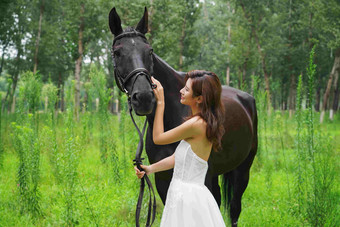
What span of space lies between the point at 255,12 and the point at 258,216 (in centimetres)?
2144

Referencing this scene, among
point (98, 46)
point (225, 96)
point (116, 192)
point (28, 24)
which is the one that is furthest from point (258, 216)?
point (98, 46)

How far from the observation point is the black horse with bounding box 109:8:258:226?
6.75 feet

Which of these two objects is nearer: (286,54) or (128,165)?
(128,165)

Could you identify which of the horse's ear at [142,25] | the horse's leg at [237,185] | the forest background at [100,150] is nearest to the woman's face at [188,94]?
the horse's ear at [142,25]

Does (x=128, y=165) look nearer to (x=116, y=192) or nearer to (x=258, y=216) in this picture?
(x=116, y=192)

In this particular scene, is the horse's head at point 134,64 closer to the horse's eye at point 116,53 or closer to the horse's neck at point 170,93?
the horse's eye at point 116,53

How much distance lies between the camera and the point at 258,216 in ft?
14.8

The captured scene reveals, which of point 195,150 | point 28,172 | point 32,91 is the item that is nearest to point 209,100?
point 195,150

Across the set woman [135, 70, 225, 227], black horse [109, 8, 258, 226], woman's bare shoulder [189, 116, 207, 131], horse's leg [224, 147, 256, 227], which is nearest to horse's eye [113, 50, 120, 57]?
black horse [109, 8, 258, 226]

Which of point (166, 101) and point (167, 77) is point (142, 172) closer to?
point (166, 101)

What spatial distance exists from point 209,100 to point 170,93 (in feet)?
2.72

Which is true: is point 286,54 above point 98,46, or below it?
below

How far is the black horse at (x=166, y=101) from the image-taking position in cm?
206

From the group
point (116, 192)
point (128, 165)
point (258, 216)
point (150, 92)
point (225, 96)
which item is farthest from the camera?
point (128, 165)
